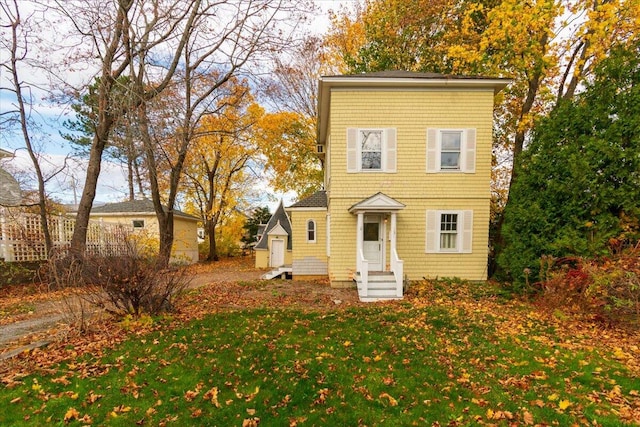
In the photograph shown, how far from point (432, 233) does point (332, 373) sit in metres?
7.42

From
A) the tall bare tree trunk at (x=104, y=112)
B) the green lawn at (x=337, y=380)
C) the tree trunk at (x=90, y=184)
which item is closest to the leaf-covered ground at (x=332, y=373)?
the green lawn at (x=337, y=380)

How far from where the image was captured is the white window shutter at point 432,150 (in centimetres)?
1019

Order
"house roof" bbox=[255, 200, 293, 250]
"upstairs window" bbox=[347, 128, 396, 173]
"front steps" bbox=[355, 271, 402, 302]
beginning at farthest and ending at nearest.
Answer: "house roof" bbox=[255, 200, 293, 250]
"upstairs window" bbox=[347, 128, 396, 173]
"front steps" bbox=[355, 271, 402, 302]

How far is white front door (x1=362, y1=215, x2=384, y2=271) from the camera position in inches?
413

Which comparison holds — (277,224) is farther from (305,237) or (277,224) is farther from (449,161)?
(449,161)

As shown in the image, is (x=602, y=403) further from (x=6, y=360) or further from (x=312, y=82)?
(x=312, y=82)

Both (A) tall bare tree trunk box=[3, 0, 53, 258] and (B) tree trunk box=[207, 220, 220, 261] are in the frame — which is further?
(B) tree trunk box=[207, 220, 220, 261]

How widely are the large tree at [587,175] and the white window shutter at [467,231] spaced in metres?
1.64

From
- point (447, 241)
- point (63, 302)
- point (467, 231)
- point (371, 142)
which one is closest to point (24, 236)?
point (63, 302)

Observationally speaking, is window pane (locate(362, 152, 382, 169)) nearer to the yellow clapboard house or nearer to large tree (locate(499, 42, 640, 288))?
the yellow clapboard house

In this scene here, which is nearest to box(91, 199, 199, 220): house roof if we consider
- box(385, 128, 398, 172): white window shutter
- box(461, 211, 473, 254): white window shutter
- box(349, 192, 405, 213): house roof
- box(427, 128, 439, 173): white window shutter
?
box(349, 192, 405, 213): house roof

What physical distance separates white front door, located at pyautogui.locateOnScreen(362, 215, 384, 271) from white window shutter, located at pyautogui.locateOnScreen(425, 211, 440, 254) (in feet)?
5.17

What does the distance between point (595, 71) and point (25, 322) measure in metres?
14.5

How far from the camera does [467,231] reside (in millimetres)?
10344
